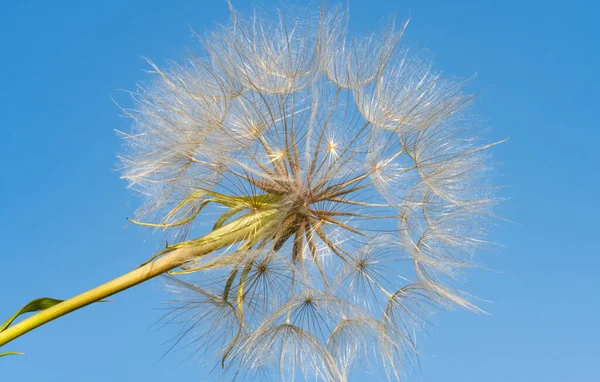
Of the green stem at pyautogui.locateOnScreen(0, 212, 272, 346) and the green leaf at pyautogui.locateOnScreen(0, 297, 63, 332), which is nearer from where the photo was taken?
the green stem at pyautogui.locateOnScreen(0, 212, 272, 346)

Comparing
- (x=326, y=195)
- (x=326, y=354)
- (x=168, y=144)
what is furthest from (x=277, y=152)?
(x=326, y=354)

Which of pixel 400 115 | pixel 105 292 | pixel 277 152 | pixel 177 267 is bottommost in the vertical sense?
pixel 105 292

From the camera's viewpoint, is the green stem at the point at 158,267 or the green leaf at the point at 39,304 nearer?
the green stem at the point at 158,267

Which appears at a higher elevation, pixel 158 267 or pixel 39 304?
pixel 158 267

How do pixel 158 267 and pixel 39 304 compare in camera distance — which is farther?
pixel 158 267

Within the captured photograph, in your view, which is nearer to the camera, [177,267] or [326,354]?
[177,267]

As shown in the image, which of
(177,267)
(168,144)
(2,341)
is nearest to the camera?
(2,341)

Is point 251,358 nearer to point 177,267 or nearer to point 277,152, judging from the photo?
point 177,267

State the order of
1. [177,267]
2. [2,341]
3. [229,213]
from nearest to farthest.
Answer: [2,341]
[177,267]
[229,213]
